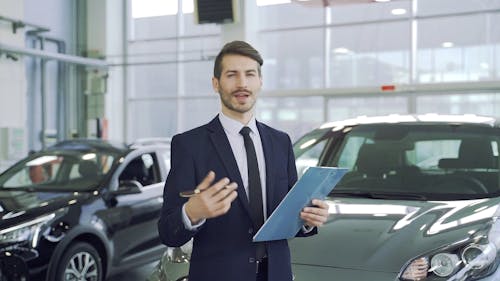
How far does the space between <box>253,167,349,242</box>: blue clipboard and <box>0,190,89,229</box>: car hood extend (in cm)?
292

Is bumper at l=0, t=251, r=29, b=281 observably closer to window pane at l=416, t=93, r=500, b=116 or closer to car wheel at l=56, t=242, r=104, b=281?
car wheel at l=56, t=242, r=104, b=281

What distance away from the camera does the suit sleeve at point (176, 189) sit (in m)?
1.58

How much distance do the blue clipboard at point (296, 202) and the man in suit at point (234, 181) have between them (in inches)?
1.2

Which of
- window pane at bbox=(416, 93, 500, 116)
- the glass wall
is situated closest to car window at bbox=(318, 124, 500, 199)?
Result: window pane at bbox=(416, 93, 500, 116)

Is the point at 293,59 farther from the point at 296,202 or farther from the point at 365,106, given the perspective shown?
the point at 296,202

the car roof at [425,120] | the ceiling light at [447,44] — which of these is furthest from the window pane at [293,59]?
the car roof at [425,120]

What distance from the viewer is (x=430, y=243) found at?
228cm

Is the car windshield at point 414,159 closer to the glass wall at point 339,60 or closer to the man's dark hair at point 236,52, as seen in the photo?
the man's dark hair at point 236,52

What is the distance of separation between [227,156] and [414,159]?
1971mm

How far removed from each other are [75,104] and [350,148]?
32.0ft

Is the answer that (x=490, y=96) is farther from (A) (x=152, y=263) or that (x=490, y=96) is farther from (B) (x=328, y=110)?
(A) (x=152, y=263)

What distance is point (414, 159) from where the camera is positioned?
3357 mm

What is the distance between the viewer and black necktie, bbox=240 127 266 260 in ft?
5.50

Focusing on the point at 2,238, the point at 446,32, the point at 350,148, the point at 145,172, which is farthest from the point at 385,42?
the point at 2,238
